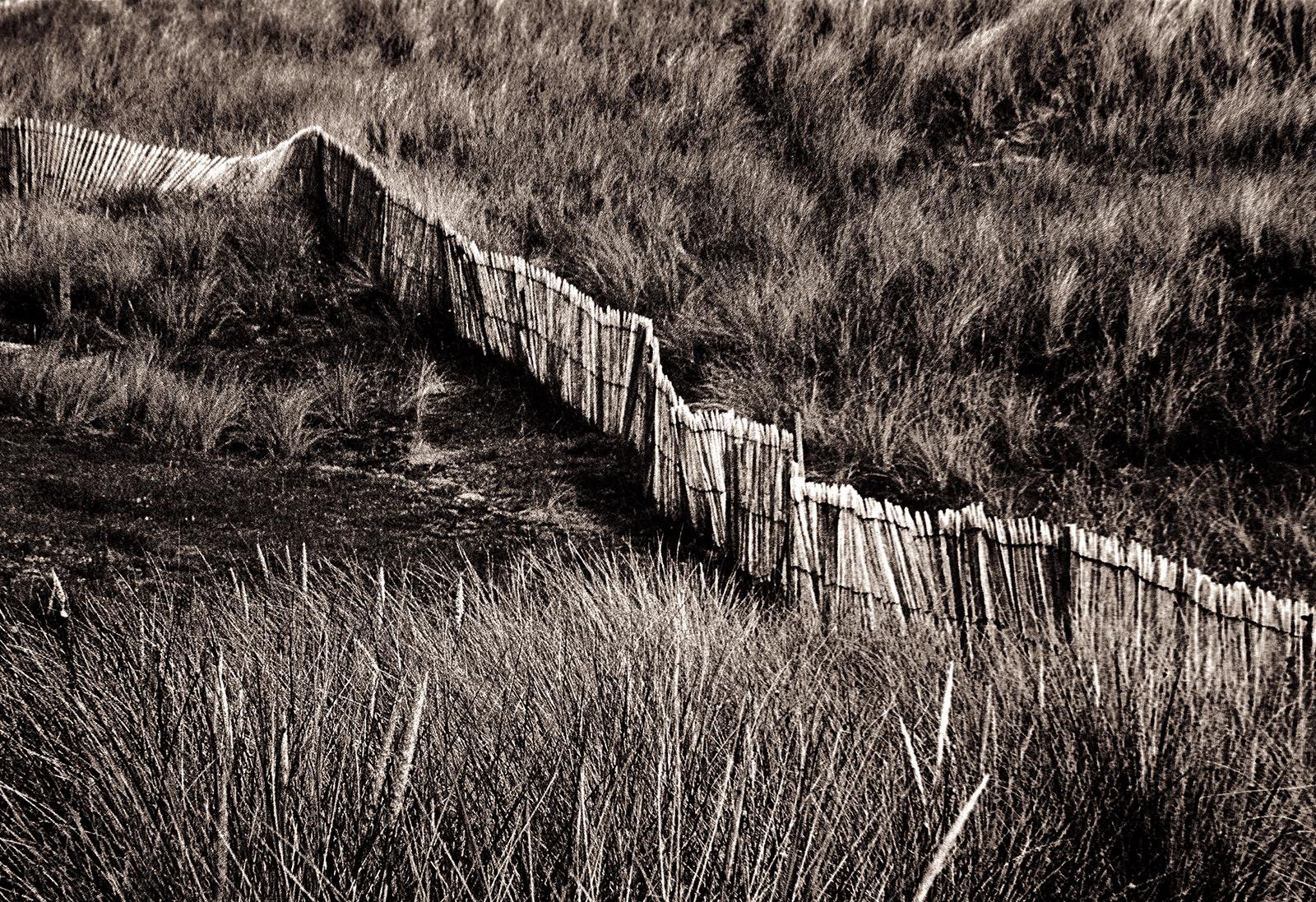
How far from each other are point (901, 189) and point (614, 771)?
540cm

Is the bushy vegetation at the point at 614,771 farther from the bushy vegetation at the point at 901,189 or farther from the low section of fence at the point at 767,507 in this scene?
the bushy vegetation at the point at 901,189

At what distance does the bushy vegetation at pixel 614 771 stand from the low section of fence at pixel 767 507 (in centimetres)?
25

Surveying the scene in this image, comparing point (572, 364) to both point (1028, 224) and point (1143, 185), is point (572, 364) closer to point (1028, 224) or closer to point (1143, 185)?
point (1028, 224)

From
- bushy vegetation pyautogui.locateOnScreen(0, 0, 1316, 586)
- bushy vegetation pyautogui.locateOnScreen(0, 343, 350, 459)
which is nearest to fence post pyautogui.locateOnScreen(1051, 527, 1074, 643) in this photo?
bushy vegetation pyautogui.locateOnScreen(0, 0, 1316, 586)

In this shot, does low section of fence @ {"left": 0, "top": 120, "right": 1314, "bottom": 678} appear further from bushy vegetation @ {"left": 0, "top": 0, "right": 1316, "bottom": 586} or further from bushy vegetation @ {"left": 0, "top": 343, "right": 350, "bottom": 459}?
bushy vegetation @ {"left": 0, "top": 343, "right": 350, "bottom": 459}

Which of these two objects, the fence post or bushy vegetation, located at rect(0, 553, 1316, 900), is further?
the fence post

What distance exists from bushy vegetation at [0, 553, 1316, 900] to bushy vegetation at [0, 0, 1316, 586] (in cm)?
168

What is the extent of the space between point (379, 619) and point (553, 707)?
0.39m

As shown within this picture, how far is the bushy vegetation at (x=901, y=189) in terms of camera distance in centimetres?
437

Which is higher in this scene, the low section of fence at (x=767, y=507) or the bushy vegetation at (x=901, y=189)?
the bushy vegetation at (x=901, y=189)

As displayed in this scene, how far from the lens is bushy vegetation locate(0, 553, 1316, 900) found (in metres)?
1.61

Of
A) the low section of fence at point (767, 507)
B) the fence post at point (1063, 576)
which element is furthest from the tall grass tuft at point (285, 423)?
the fence post at point (1063, 576)

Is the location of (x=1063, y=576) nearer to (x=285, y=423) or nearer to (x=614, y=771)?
(x=614, y=771)

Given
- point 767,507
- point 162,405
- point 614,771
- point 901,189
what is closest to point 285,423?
point 162,405
